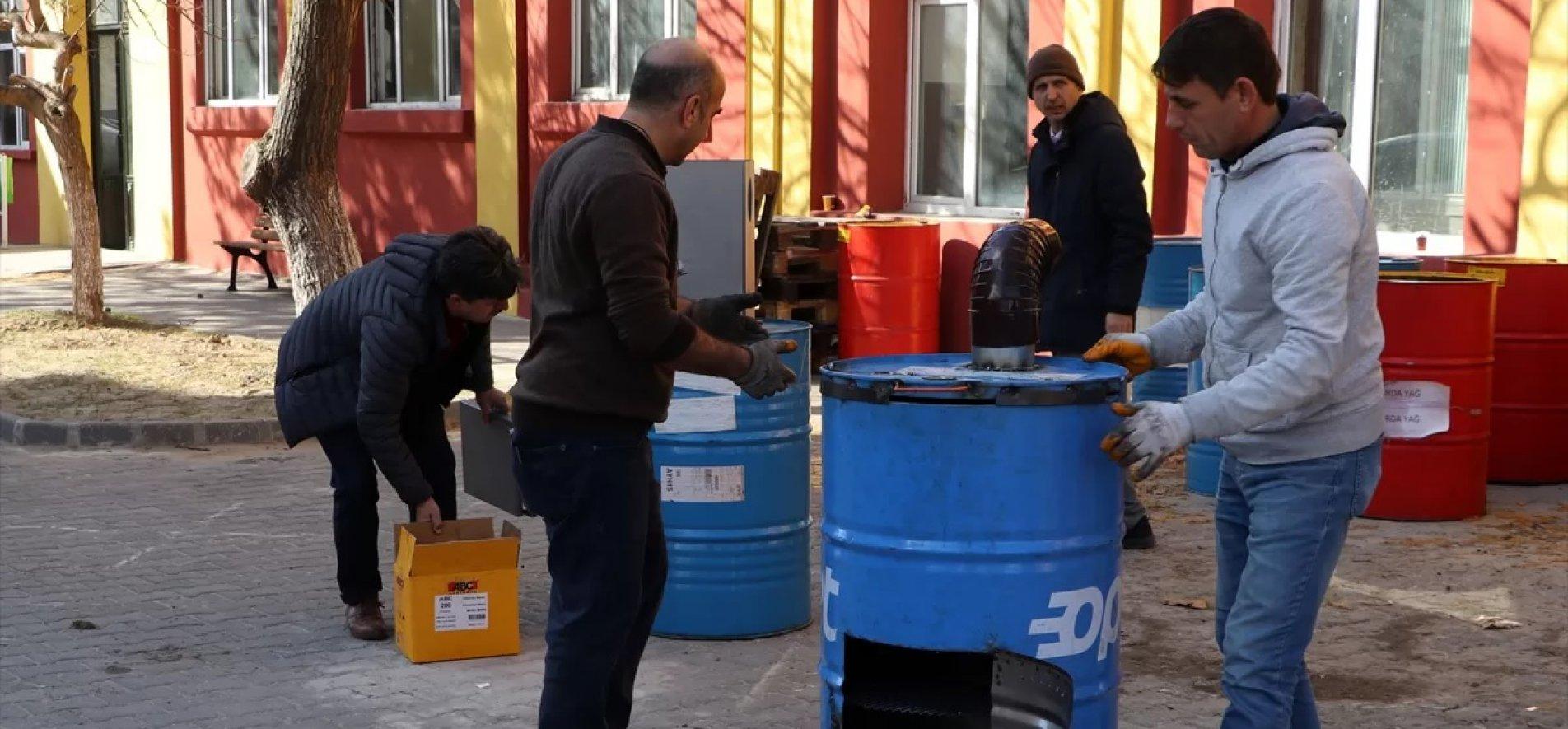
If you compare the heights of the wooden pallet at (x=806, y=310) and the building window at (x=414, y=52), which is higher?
the building window at (x=414, y=52)

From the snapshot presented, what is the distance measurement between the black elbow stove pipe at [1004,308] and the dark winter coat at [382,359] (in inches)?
91.8

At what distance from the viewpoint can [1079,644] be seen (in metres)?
3.65

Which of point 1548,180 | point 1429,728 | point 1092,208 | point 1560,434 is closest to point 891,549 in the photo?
point 1429,728

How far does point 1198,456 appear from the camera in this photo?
27.6 ft

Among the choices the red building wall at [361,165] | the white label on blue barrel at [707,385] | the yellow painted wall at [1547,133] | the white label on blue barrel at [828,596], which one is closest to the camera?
the white label on blue barrel at [828,596]

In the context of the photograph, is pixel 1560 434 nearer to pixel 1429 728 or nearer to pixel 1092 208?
pixel 1092 208

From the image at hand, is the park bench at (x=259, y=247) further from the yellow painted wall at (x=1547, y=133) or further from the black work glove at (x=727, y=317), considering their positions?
the black work glove at (x=727, y=317)

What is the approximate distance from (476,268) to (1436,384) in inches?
161

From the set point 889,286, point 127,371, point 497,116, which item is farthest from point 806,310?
point 497,116

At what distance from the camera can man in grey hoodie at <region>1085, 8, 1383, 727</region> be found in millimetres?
3484

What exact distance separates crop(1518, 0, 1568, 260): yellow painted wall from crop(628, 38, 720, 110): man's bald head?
618 cm

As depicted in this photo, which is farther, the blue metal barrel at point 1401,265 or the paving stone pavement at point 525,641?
the blue metal barrel at point 1401,265

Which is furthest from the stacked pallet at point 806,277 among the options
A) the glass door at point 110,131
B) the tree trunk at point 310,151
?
the glass door at point 110,131

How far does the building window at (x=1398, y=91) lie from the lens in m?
9.92
